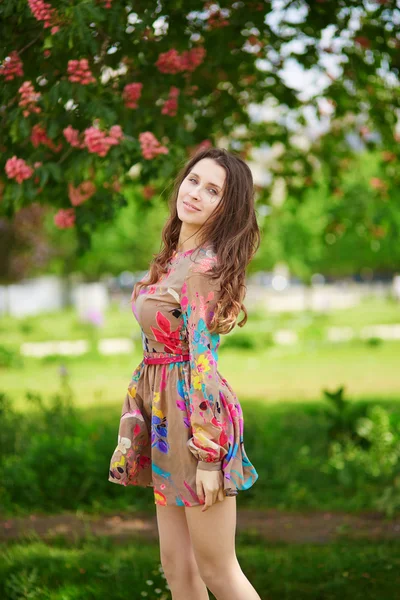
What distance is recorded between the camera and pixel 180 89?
13.9 feet

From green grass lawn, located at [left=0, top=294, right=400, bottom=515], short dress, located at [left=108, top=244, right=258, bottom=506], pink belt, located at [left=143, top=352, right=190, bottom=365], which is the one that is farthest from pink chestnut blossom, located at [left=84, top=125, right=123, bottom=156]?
green grass lawn, located at [left=0, top=294, right=400, bottom=515]

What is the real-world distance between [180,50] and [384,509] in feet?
10.8

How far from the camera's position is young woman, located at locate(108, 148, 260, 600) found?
A: 2518mm

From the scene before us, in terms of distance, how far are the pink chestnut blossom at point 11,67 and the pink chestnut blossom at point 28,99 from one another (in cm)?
9

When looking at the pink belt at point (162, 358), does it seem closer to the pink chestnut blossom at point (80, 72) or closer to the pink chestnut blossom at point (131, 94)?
the pink chestnut blossom at point (80, 72)

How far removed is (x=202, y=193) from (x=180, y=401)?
711mm

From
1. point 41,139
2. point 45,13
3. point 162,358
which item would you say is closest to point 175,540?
point 162,358

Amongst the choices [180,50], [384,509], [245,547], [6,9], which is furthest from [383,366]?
[6,9]

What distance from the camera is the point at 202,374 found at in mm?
2500

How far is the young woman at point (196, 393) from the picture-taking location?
2.52 m

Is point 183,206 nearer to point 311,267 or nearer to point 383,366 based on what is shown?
point 383,366

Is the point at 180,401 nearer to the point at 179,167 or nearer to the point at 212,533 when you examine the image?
the point at 212,533

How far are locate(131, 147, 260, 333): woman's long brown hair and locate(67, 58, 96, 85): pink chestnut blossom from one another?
32.3 inches

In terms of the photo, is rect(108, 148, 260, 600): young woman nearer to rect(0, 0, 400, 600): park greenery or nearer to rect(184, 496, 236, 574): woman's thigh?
rect(184, 496, 236, 574): woman's thigh
